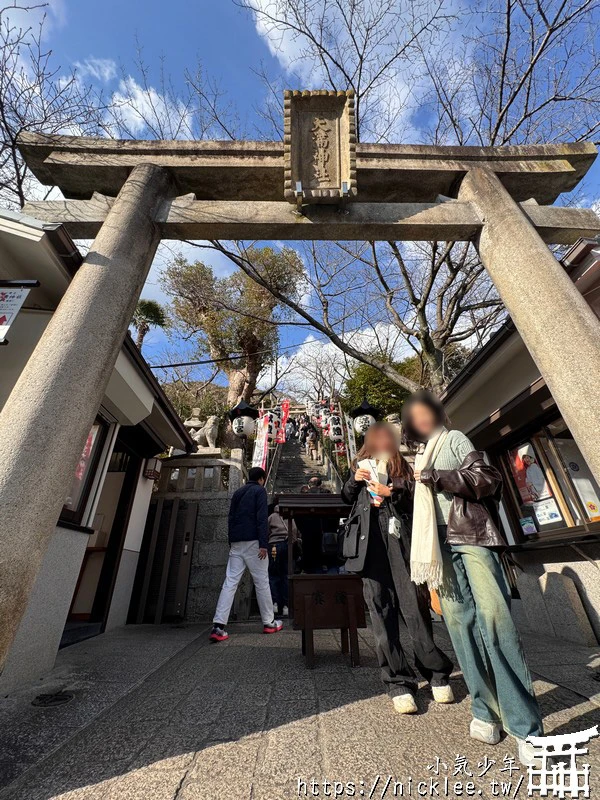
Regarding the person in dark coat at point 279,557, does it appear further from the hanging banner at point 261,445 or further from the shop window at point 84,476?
the hanging banner at point 261,445

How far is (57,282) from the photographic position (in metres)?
3.55

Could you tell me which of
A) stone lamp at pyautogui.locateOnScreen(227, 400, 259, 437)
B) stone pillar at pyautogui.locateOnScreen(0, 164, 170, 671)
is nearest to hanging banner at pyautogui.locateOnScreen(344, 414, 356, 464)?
stone lamp at pyautogui.locateOnScreen(227, 400, 259, 437)

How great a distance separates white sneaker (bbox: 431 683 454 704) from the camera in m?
2.37

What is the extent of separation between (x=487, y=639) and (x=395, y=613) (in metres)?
0.87

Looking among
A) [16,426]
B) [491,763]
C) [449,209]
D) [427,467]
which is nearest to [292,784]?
[491,763]

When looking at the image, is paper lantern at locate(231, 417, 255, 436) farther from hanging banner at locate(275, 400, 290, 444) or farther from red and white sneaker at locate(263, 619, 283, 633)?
red and white sneaker at locate(263, 619, 283, 633)

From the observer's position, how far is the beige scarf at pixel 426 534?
221 cm

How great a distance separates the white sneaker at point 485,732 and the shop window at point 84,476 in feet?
14.1

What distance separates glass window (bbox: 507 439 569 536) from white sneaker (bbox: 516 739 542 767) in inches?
141

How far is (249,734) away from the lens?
203 centimetres

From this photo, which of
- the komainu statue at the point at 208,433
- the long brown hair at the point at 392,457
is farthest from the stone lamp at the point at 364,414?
the komainu statue at the point at 208,433

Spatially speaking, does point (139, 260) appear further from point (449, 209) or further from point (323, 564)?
point (323, 564)

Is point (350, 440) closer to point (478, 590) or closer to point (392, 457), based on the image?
point (392, 457)

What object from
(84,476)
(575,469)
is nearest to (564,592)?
(575,469)
